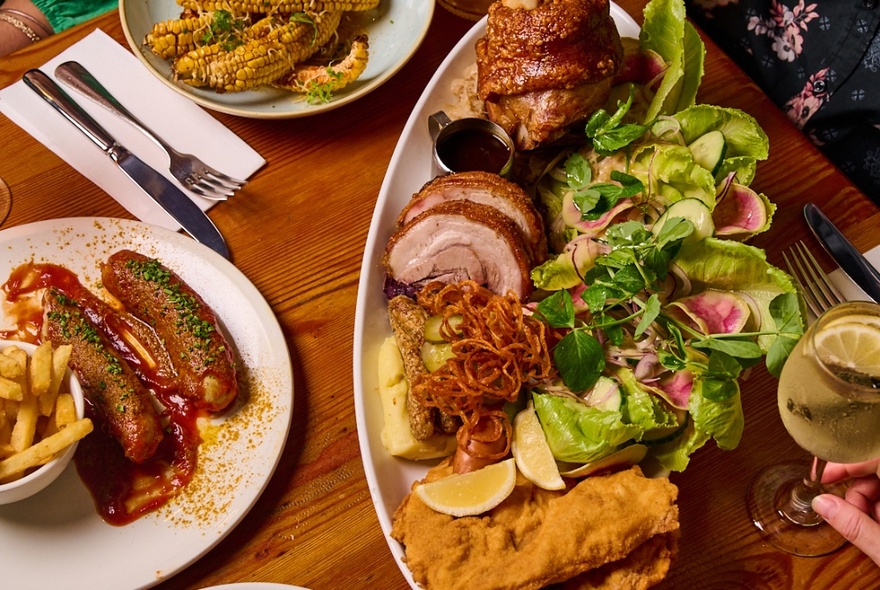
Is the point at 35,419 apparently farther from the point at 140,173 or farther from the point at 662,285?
the point at 662,285

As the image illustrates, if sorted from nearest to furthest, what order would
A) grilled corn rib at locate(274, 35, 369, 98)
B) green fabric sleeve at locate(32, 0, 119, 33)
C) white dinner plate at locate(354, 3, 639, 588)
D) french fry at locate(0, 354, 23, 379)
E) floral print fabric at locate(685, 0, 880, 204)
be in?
french fry at locate(0, 354, 23, 379)
white dinner plate at locate(354, 3, 639, 588)
grilled corn rib at locate(274, 35, 369, 98)
floral print fabric at locate(685, 0, 880, 204)
green fabric sleeve at locate(32, 0, 119, 33)

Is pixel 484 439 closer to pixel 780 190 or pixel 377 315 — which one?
pixel 377 315

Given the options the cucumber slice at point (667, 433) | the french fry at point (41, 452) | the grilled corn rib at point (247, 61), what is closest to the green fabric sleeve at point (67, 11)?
the grilled corn rib at point (247, 61)

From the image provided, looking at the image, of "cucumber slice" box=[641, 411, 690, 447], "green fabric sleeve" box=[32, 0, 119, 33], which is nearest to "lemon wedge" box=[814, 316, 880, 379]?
"cucumber slice" box=[641, 411, 690, 447]

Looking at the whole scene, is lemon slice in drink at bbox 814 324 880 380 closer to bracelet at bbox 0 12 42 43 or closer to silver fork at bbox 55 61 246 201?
silver fork at bbox 55 61 246 201

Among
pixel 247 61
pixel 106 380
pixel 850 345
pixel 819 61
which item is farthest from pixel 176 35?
pixel 819 61

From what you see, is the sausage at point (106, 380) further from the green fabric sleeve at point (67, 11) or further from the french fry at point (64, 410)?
the green fabric sleeve at point (67, 11)

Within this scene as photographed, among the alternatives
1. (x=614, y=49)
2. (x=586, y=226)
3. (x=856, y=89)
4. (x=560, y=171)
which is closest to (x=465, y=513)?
(x=586, y=226)
